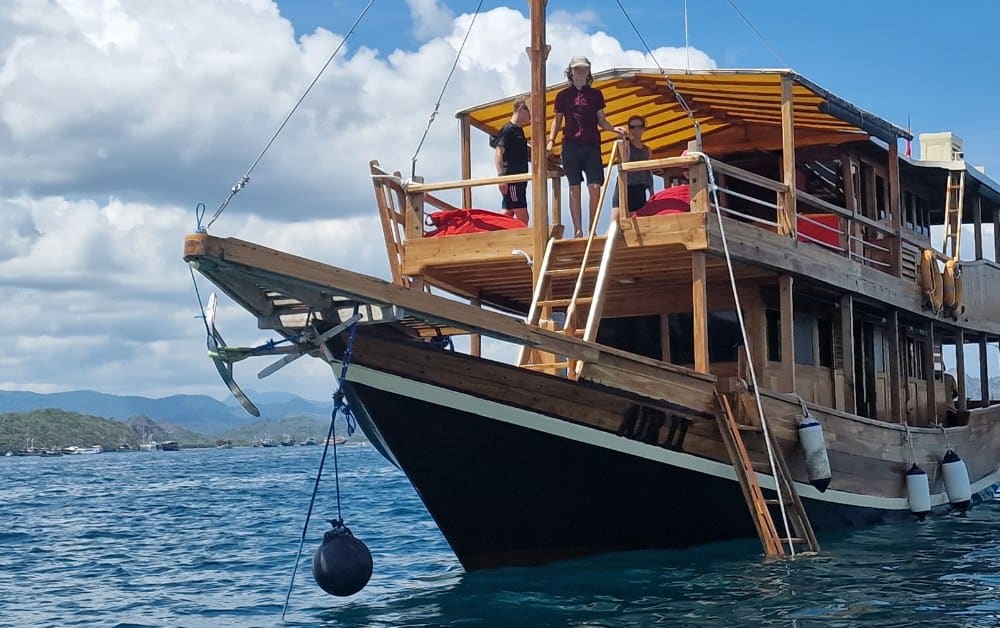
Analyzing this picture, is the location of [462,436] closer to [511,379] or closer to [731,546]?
[511,379]

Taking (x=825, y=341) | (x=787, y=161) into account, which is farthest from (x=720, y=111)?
(x=825, y=341)

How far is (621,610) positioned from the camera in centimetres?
938

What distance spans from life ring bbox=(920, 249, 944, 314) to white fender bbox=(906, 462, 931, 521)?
294cm

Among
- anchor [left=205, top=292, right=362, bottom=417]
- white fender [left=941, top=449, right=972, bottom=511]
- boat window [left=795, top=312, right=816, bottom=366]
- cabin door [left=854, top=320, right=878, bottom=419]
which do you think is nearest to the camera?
anchor [left=205, top=292, right=362, bottom=417]

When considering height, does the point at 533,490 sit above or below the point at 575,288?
below

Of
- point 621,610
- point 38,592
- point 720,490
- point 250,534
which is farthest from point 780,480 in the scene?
point 250,534

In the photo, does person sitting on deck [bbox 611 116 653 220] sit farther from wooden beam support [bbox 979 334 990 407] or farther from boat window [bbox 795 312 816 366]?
wooden beam support [bbox 979 334 990 407]

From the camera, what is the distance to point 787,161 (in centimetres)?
1222

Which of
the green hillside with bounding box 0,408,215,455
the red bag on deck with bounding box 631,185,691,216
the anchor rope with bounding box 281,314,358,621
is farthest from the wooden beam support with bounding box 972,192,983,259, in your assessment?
the green hillside with bounding box 0,408,215,455

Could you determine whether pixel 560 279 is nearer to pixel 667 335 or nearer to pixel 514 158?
pixel 514 158

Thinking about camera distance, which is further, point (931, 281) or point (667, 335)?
point (931, 281)

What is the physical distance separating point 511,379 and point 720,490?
8.16 feet

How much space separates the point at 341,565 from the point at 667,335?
20.6ft

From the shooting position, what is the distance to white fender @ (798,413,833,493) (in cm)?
1140
